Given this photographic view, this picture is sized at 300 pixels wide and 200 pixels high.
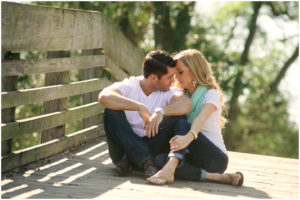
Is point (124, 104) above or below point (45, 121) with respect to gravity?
above

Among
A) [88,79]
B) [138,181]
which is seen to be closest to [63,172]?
[138,181]

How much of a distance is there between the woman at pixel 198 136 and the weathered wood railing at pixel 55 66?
1.04 m

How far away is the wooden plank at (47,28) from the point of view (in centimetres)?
331

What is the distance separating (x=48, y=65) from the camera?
395 centimetres

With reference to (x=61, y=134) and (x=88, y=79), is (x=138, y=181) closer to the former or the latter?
(x=61, y=134)

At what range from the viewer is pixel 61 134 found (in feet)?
14.6

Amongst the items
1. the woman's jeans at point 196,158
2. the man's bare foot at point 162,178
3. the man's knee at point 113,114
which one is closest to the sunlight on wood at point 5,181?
the man's knee at point 113,114

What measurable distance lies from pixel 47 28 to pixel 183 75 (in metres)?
1.16

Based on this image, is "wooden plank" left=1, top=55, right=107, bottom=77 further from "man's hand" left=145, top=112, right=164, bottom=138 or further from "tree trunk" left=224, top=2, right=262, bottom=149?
"tree trunk" left=224, top=2, right=262, bottom=149

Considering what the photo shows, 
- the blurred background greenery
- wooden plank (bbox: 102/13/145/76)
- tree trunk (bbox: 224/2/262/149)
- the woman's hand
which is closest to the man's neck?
the woman's hand

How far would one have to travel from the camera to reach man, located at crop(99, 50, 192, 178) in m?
3.59

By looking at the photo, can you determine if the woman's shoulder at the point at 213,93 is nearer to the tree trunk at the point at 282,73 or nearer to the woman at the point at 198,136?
the woman at the point at 198,136

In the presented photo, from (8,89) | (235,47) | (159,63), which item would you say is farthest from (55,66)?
(235,47)

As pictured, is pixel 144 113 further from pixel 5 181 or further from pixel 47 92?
pixel 5 181
